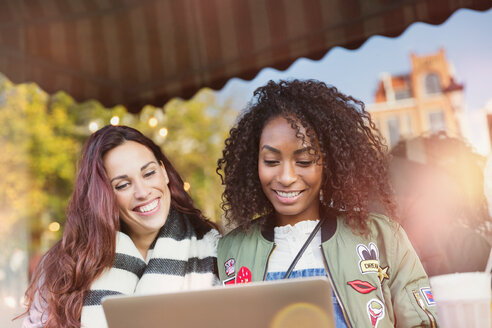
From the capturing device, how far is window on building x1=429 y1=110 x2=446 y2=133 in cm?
371

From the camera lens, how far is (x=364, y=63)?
4.36 metres

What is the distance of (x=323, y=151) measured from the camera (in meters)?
2.10

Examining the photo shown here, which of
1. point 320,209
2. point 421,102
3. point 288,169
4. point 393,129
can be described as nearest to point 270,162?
point 288,169

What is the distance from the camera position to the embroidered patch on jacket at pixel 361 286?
75.2 inches

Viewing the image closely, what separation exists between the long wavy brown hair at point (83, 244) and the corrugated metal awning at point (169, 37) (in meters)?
2.29

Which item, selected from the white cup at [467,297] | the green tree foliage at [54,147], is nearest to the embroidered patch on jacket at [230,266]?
the white cup at [467,297]

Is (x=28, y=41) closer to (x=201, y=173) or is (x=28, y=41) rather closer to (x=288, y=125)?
(x=288, y=125)

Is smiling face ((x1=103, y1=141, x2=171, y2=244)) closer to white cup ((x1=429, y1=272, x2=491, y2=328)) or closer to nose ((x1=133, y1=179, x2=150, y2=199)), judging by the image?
nose ((x1=133, y1=179, x2=150, y2=199))

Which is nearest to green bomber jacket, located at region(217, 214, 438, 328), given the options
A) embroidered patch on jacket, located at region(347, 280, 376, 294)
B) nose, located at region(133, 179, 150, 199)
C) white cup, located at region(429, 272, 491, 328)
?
embroidered patch on jacket, located at region(347, 280, 376, 294)

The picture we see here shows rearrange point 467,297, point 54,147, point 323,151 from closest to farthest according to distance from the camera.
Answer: point 467,297, point 323,151, point 54,147

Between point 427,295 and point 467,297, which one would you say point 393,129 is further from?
point 467,297

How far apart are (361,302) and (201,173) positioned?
649 centimetres

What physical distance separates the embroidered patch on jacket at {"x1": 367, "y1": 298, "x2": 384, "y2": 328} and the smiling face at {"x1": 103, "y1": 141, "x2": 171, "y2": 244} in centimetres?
97

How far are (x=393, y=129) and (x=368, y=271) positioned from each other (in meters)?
2.20
